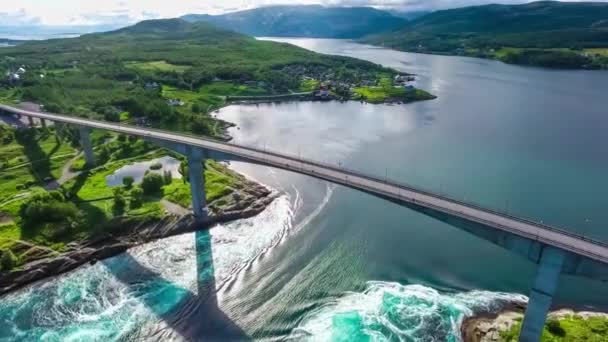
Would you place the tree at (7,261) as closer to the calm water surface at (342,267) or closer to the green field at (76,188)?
the green field at (76,188)

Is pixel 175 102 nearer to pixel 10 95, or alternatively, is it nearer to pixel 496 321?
pixel 10 95

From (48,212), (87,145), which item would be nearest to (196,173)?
(48,212)

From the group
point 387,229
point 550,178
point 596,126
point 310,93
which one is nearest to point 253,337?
point 387,229

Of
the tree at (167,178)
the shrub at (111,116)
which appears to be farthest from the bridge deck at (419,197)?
the shrub at (111,116)

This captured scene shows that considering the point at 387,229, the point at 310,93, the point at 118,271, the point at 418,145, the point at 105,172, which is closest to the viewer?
the point at 118,271

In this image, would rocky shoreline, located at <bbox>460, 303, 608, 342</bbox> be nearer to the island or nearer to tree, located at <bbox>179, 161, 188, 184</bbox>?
the island

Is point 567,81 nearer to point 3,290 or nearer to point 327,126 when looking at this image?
point 327,126
